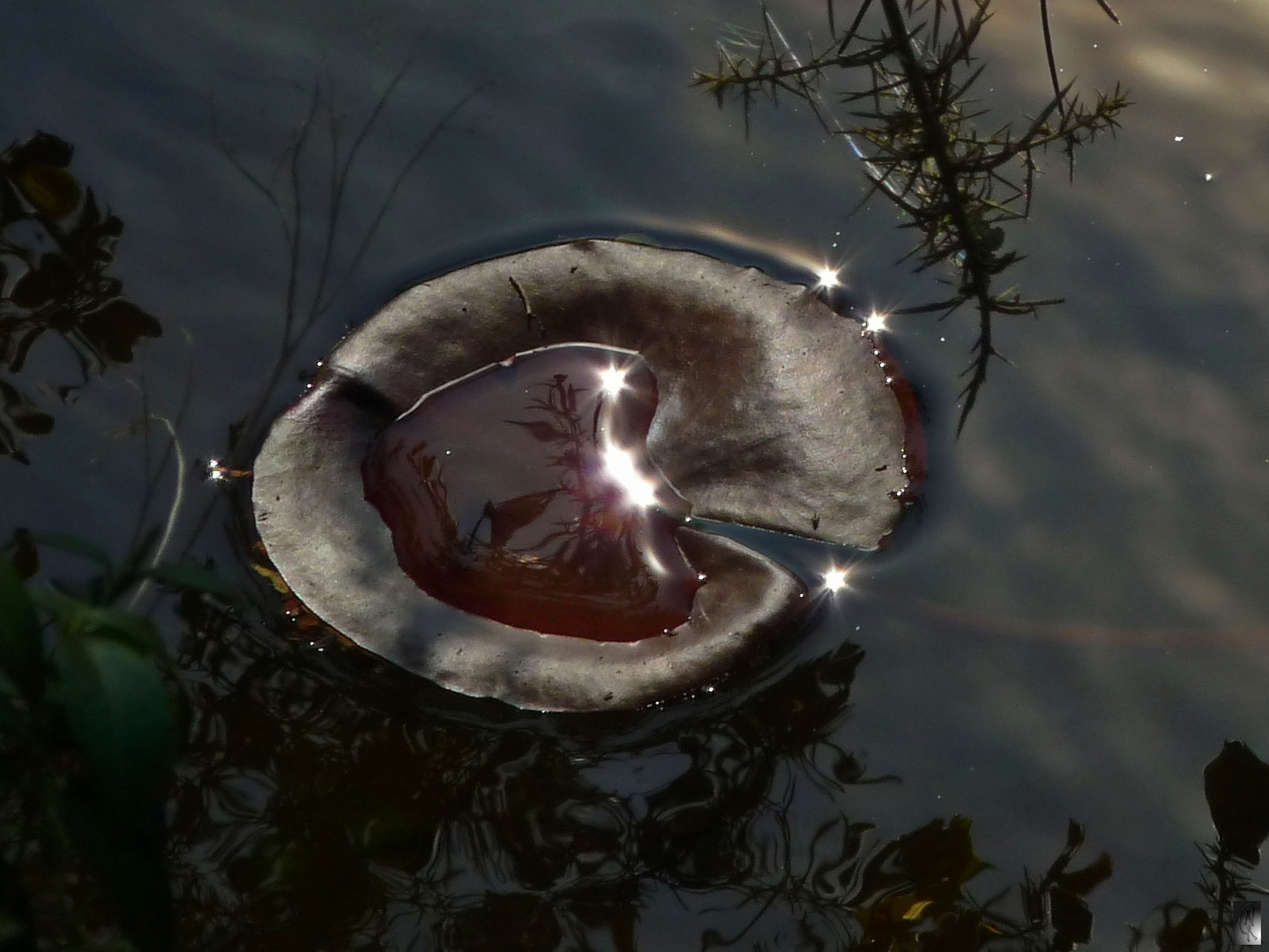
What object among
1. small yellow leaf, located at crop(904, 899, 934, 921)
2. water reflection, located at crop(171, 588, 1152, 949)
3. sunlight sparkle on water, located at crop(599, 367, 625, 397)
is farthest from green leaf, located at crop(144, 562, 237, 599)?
small yellow leaf, located at crop(904, 899, 934, 921)

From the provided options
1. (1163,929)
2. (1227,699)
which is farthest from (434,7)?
(1163,929)

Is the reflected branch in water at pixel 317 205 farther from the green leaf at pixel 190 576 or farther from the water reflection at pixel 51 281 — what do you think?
the green leaf at pixel 190 576

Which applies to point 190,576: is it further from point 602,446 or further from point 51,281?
point 51,281

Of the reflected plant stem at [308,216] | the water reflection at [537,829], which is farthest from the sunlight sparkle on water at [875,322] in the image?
the reflected plant stem at [308,216]

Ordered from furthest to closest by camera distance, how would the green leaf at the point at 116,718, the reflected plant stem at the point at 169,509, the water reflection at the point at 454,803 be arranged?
the reflected plant stem at the point at 169,509 < the water reflection at the point at 454,803 < the green leaf at the point at 116,718

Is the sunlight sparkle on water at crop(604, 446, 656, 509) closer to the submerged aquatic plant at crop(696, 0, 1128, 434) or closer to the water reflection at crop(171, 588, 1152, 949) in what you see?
the water reflection at crop(171, 588, 1152, 949)

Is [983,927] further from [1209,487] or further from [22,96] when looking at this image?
[22,96]
